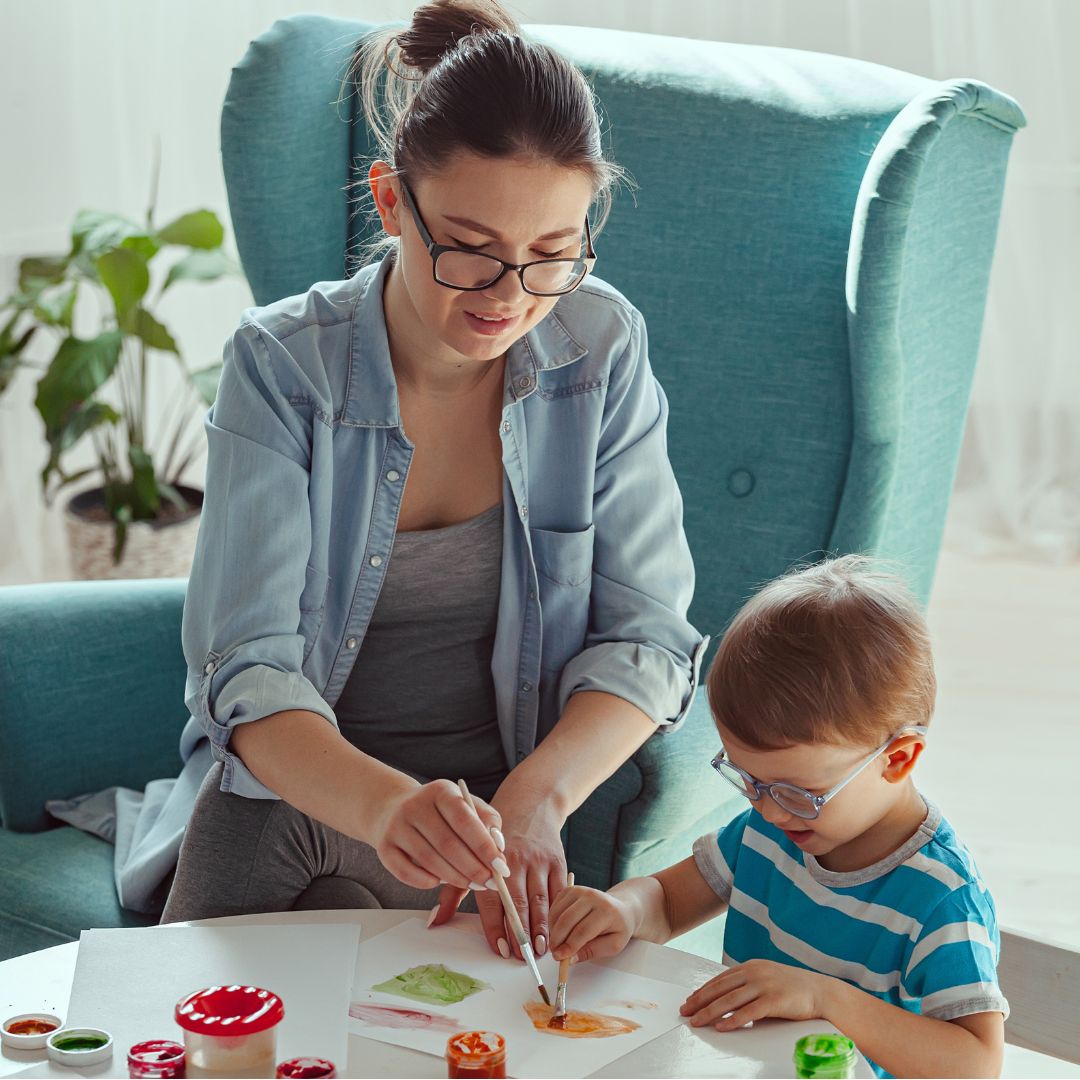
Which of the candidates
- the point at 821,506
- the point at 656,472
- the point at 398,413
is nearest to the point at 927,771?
the point at 821,506

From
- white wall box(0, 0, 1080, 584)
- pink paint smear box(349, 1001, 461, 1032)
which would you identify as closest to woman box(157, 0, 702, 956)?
pink paint smear box(349, 1001, 461, 1032)

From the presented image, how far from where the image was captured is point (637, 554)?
1.48m

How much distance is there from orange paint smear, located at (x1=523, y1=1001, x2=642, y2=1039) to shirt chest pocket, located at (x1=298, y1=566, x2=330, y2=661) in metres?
0.48

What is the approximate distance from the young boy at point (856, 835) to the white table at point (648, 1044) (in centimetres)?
3

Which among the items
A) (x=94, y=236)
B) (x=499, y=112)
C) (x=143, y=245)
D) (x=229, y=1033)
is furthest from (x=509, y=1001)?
(x=94, y=236)

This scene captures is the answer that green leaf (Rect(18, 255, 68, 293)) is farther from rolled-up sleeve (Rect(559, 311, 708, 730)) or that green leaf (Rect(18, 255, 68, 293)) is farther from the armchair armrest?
rolled-up sleeve (Rect(559, 311, 708, 730))

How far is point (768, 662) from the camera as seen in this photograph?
1.12m

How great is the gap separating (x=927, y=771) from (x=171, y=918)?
6.09 feet

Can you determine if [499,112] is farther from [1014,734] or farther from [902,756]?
[1014,734]

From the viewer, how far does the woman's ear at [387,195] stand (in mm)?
1344

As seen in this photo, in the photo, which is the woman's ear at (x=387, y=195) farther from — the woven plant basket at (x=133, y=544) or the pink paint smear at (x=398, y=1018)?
the woven plant basket at (x=133, y=544)

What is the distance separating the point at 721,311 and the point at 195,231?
4.91 ft

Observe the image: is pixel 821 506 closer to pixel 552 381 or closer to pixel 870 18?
pixel 552 381

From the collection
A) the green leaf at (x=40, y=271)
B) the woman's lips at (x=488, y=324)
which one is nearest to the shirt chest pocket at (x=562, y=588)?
the woman's lips at (x=488, y=324)
